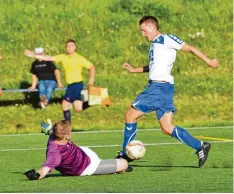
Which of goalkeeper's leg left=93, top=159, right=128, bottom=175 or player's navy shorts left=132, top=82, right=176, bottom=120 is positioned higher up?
player's navy shorts left=132, top=82, right=176, bottom=120

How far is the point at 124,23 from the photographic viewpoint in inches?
1125

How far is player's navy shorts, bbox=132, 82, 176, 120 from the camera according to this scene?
12766 mm

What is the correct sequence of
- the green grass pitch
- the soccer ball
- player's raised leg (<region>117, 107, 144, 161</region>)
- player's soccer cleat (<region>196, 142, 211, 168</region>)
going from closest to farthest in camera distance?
the green grass pitch < the soccer ball < player's soccer cleat (<region>196, 142, 211, 168</region>) < player's raised leg (<region>117, 107, 144, 161</region>)

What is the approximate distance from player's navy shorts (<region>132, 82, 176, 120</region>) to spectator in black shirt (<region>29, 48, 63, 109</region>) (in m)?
10.2

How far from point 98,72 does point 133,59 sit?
4.98 feet

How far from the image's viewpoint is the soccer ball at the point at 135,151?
12352mm

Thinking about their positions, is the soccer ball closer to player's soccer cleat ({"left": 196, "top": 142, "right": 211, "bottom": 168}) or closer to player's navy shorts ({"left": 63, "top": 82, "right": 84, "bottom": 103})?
player's soccer cleat ({"left": 196, "top": 142, "right": 211, "bottom": 168})

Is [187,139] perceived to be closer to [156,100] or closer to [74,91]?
[156,100]

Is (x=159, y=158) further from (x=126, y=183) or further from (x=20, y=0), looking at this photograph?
(x=20, y=0)

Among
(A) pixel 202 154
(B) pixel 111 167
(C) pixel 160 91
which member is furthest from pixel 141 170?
(C) pixel 160 91

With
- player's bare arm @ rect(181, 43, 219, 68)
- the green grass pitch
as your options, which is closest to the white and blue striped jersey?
player's bare arm @ rect(181, 43, 219, 68)

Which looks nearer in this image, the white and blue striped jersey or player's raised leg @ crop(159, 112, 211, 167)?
player's raised leg @ crop(159, 112, 211, 167)

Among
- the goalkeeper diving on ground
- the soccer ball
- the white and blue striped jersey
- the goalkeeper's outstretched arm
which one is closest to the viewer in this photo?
the goalkeeper's outstretched arm

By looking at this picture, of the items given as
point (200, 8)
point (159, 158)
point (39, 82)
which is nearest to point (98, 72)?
point (39, 82)
